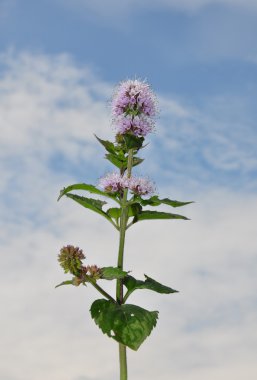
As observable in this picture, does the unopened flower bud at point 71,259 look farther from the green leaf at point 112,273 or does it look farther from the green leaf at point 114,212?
the green leaf at point 114,212

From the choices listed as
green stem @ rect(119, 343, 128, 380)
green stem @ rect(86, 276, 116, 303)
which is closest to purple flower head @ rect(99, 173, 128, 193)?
green stem @ rect(86, 276, 116, 303)

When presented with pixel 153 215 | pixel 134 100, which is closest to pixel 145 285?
pixel 153 215

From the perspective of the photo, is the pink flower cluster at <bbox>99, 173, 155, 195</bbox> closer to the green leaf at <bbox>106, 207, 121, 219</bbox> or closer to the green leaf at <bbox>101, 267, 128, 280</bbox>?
the green leaf at <bbox>106, 207, 121, 219</bbox>

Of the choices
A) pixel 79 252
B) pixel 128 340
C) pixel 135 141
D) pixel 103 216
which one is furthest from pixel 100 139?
pixel 128 340

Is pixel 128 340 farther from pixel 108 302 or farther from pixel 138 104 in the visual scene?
pixel 138 104

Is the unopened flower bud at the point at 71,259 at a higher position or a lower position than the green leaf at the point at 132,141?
lower

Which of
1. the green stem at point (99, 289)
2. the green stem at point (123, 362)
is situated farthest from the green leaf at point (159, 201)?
the green stem at point (123, 362)
